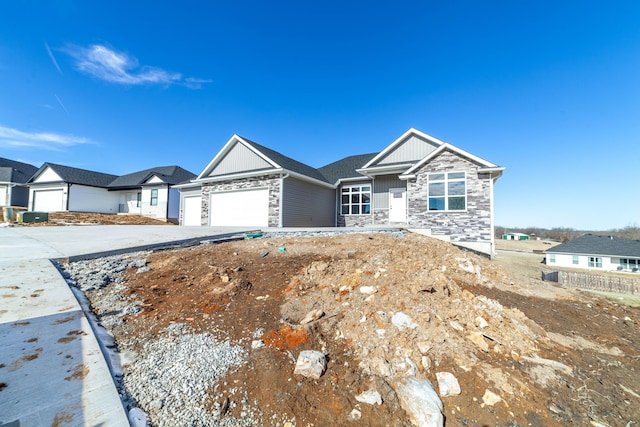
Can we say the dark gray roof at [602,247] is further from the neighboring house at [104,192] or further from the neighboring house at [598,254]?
the neighboring house at [104,192]

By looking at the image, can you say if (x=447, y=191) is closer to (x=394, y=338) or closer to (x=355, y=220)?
(x=355, y=220)

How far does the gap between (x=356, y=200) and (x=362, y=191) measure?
671mm

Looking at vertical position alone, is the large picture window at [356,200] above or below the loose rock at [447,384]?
above

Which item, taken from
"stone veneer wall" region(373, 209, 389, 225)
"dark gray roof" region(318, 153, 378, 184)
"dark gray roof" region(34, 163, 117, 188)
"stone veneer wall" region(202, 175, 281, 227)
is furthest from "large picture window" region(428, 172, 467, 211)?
"dark gray roof" region(34, 163, 117, 188)

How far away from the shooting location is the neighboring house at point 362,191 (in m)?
10.7

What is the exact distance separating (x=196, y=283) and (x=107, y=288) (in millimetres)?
1436

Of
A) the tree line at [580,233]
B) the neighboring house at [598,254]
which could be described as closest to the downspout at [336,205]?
the neighboring house at [598,254]

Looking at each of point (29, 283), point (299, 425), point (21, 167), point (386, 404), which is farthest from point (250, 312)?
point (21, 167)

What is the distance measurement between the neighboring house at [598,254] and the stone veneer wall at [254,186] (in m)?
32.8

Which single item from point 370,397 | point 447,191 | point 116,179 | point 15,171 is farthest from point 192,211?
point 15,171

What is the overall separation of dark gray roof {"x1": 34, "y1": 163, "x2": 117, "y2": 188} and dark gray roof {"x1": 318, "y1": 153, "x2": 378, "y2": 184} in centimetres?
2152

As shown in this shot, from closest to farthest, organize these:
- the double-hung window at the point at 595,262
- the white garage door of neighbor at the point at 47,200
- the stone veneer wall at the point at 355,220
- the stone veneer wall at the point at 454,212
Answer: the stone veneer wall at the point at 454,212 < the stone veneer wall at the point at 355,220 < the white garage door of neighbor at the point at 47,200 < the double-hung window at the point at 595,262

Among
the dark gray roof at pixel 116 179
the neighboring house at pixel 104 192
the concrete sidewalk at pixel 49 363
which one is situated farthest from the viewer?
the dark gray roof at pixel 116 179

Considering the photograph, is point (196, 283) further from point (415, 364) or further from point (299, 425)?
point (415, 364)
